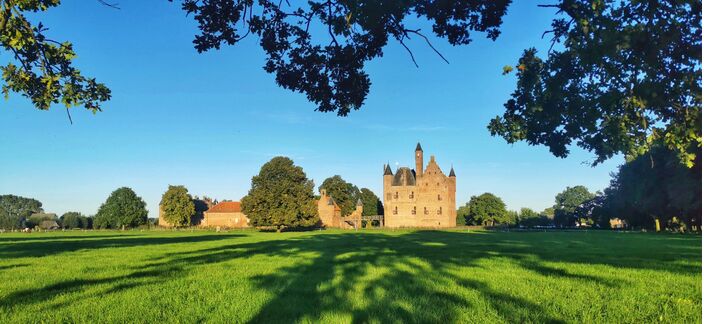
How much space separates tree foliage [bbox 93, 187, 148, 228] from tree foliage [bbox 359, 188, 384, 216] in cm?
5189

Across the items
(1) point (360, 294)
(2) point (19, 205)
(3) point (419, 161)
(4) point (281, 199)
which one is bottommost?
(1) point (360, 294)

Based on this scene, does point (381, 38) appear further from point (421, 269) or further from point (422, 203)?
point (422, 203)

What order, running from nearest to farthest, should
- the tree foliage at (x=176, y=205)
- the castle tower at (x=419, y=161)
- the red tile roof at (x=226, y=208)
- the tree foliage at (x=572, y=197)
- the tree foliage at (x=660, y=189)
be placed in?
the tree foliage at (x=660, y=189) → the tree foliage at (x=176, y=205) → the castle tower at (x=419, y=161) → the red tile roof at (x=226, y=208) → the tree foliage at (x=572, y=197)

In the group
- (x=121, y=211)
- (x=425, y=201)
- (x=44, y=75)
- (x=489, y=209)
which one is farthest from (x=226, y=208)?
(x=44, y=75)

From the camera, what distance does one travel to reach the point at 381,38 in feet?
21.0

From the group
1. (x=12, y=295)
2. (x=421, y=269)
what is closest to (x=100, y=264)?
(x=12, y=295)

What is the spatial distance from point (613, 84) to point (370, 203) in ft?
374

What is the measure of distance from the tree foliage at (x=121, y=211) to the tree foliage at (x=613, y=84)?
10260 centimetres

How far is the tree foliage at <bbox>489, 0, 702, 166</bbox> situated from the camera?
632 cm

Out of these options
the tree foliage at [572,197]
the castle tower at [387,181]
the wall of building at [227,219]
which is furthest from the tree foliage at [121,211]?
the tree foliage at [572,197]

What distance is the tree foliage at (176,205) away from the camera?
90375 mm

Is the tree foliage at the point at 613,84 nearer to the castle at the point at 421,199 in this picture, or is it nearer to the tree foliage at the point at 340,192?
the castle at the point at 421,199

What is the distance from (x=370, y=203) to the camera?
4779 inches

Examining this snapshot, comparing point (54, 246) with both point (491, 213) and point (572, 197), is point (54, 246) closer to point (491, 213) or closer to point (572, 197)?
point (491, 213)
